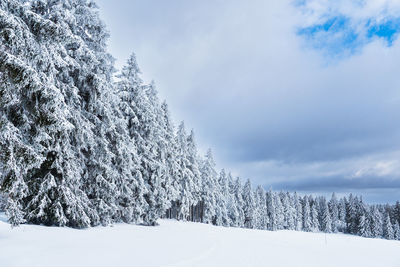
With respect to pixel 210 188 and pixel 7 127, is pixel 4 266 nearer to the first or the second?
pixel 7 127

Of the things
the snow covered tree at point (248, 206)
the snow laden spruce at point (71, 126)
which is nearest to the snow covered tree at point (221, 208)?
the snow covered tree at point (248, 206)

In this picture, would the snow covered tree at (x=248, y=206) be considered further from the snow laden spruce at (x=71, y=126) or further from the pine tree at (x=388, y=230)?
the pine tree at (x=388, y=230)

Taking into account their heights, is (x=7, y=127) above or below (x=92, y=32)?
below

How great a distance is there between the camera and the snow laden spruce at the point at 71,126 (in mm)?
9039

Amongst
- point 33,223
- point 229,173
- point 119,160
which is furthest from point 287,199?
point 33,223

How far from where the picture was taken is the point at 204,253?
34.1ft

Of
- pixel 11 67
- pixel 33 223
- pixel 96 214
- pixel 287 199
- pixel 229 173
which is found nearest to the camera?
pixel 11 67

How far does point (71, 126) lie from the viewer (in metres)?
11.6

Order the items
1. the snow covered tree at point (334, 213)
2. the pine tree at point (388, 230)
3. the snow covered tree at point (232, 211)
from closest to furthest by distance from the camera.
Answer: the snow covered tree at point (232, 211), the pine tree at point (388, 230), the snow covered tree at point (334, 213)

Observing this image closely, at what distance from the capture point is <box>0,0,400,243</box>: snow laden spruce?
29.7 ft

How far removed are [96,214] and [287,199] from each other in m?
88.3

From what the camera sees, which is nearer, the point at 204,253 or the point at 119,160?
the point at 204,253

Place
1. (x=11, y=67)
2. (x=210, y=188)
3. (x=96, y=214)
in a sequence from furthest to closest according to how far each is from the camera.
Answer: (x=210, y=188)
(x=96, y=214)
(x=11, y=67)

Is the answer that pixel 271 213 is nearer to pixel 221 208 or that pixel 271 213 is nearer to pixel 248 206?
pixel 248 206
